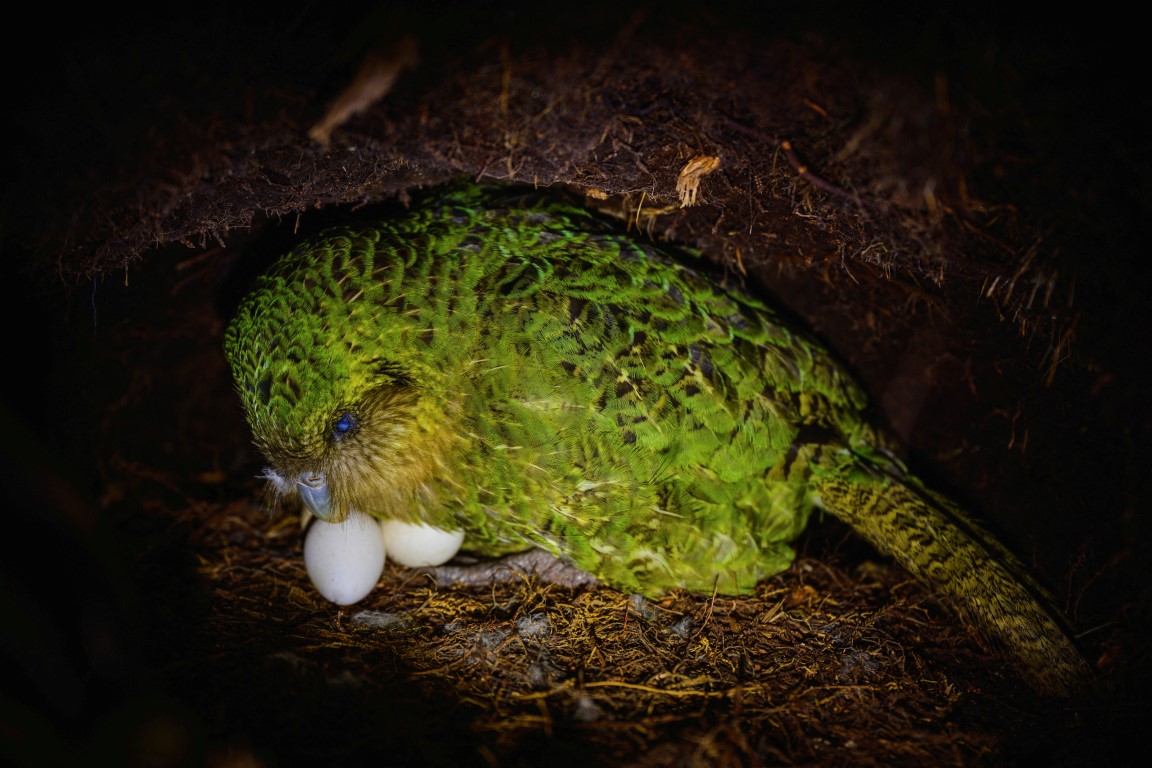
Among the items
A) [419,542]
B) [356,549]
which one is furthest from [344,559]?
[419,542]

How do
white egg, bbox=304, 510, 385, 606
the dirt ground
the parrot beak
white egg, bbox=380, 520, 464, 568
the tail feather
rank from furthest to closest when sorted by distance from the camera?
white egg, bbox=380, 520, 464, 568 < white egg, bbox=304, 510, 385, 606 < the parrot beak < the tail feather < the dirt ground

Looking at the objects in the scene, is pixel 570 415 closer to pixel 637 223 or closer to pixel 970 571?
pixel 637 223

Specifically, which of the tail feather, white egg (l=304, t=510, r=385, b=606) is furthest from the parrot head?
the tail feather

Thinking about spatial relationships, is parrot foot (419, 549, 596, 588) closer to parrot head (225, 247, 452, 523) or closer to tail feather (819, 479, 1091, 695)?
parrot head (225, 247, 452, 523)

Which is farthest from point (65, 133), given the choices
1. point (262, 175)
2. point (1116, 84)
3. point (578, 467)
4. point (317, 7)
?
point (1116, 84)

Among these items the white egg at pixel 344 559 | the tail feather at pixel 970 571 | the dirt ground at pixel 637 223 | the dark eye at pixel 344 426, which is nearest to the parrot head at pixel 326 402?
the dark eye at pixel 344 426

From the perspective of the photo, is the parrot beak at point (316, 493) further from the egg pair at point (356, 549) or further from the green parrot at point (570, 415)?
the egg pair at point (356, 549)

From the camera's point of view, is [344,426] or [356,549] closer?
[344,426]
